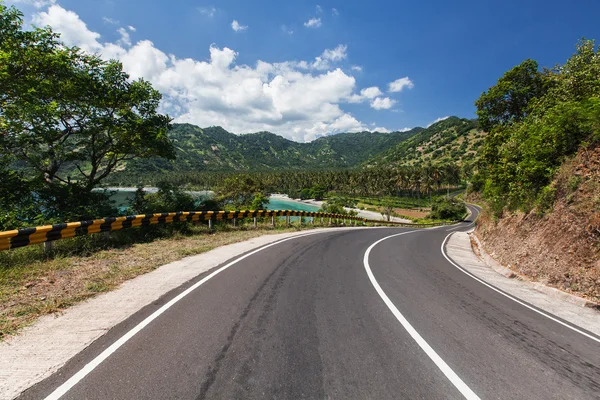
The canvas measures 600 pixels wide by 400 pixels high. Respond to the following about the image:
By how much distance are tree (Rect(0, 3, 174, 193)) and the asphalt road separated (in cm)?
1295

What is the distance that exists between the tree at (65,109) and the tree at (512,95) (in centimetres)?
2625

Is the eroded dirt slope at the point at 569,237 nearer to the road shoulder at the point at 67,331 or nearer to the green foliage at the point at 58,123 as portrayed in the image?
the road shoulder at the point at 67,331

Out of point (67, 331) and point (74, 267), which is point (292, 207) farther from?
point (67, 331)

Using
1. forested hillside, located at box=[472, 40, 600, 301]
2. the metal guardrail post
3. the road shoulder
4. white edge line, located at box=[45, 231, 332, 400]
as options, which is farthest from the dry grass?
forested hillside, located at box=[472, 40, 600, 301]

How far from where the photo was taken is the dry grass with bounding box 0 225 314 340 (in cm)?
454

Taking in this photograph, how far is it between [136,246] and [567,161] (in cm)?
1657

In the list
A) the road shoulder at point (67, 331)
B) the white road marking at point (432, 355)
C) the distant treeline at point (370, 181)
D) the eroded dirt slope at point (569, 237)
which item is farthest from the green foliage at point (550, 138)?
the distant treeline at point (370, 181)

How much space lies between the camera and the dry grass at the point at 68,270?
4.54m

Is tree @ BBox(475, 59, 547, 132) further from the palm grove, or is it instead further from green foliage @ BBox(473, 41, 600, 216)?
Answer: green foliage @ BBox(473, 41, 600, 216)

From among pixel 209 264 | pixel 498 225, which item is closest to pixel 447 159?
pixel 498 225

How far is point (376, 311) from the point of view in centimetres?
511

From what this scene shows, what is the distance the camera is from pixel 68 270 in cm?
654

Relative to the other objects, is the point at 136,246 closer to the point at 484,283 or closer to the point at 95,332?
the point at 95,332

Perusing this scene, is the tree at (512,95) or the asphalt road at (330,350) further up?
the tree at (512,95)
